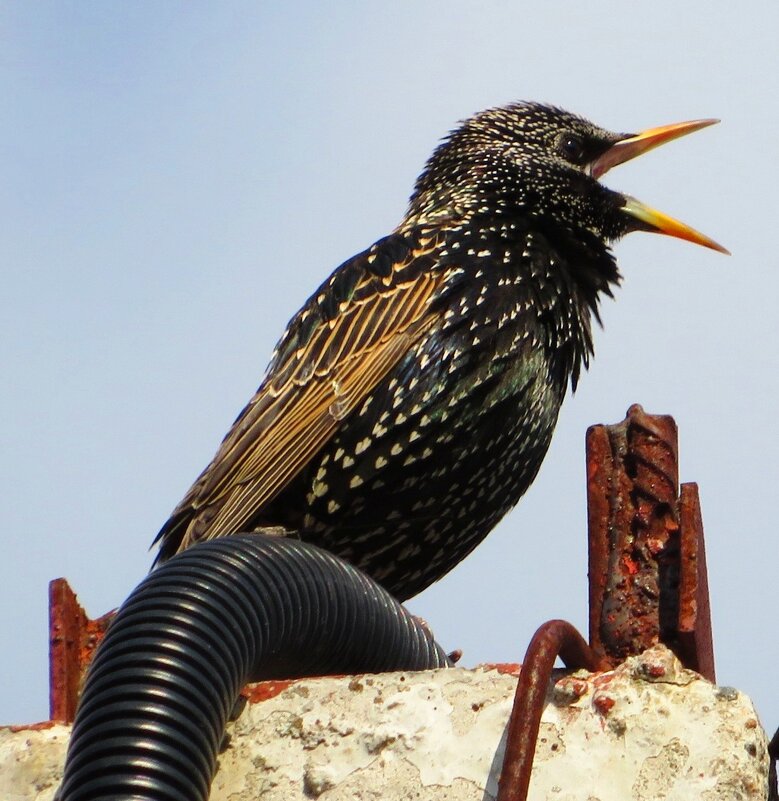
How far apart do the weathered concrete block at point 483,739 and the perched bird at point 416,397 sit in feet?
6.05

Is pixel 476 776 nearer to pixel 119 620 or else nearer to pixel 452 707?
pixel 452 707

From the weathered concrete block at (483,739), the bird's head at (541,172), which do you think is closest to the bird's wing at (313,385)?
the bird's head at (541,172)

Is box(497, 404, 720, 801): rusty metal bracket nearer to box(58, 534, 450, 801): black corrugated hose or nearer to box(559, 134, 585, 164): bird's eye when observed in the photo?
box(58, 534, 450, 801): black corrugated hose

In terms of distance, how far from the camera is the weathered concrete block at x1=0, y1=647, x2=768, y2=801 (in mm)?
2471

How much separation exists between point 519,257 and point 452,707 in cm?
253

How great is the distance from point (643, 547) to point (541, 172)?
3.02 meters

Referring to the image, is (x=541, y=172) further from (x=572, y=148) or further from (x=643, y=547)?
(x=643, y=547)

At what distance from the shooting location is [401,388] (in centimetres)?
466

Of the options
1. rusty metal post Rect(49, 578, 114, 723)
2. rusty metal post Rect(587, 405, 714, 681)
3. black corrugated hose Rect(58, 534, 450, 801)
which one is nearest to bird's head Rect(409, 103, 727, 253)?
rusty metal post Rect(49, 578, 114, 723)

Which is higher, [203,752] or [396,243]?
[396,243]

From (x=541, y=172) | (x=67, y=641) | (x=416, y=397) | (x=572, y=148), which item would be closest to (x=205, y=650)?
(x=67, y=641)

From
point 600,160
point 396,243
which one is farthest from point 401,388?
point 600,160

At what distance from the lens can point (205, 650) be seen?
254 centimetres

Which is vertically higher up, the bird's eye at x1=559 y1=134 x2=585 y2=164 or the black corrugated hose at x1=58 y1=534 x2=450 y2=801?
the bird's eye at x1=559 y1=134 x2=585 y2=164
